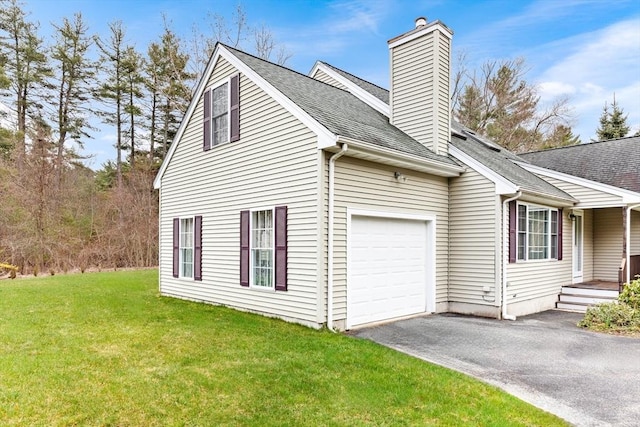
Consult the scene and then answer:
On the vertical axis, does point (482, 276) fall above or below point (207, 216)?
below

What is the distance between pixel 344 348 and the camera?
5465 mm

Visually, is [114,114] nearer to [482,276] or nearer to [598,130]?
[482,276]

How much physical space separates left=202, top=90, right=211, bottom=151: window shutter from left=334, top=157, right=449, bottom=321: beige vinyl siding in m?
4.04

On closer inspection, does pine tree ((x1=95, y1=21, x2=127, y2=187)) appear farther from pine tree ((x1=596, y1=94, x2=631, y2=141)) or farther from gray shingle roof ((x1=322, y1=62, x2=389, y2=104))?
pine tree ((x1=596, y1=94, x2=631, y2=141))

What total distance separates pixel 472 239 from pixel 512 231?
0.79m

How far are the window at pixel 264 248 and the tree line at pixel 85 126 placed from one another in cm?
1306

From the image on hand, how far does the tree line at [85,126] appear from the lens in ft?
56.4

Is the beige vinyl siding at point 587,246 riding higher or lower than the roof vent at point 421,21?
lower

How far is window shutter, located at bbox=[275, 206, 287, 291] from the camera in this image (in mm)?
7102

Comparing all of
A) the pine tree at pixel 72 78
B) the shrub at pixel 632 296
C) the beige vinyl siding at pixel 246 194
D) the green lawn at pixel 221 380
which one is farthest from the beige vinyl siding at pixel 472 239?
the pine tree at pixel 72 78

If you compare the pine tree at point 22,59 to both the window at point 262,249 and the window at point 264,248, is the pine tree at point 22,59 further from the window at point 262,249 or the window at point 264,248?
the window at point 262,249

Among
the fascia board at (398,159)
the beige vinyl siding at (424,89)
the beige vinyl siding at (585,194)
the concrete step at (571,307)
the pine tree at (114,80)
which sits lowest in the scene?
the concrete step at (571,307)

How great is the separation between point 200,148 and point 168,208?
7.18 ft

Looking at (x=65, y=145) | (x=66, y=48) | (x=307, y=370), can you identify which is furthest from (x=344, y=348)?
(x=66, y=48)
